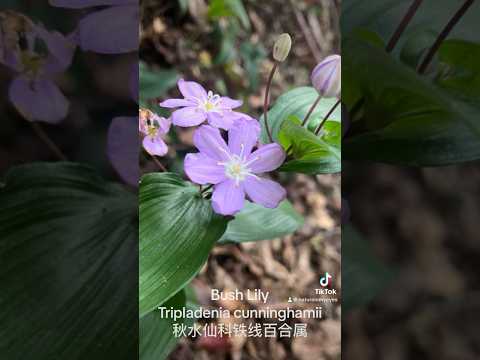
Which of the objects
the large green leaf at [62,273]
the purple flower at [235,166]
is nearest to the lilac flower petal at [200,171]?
the purple flower at [235,166]

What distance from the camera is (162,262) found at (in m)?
0.66

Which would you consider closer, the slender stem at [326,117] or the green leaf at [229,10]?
the slender stem at [326,117]

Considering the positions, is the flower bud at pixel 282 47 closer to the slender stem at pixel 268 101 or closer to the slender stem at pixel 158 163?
the slender stem at pixel 268 101

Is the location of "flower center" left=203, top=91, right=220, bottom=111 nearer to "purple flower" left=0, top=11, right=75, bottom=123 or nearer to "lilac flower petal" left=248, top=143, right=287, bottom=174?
"lilac flower petal" left=248, top=143, right=287, bottom=174

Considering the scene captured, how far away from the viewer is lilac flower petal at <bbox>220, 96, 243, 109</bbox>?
70cm

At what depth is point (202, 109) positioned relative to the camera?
2.27ft

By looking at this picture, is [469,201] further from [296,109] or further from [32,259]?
[32,259]

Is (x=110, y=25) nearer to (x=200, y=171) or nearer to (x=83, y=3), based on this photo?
(x=83, y=3)

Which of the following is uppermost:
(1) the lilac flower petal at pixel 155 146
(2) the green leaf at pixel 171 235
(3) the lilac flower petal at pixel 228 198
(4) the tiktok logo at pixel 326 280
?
(1) the lilac flower petal at pixel 155 146

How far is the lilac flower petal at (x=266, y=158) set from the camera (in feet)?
2.16

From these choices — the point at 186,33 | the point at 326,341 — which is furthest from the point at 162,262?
the point at 186,33

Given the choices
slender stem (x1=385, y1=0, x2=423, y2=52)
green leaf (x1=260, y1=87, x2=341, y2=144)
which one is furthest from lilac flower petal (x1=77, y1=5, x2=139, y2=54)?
slender stem (x1=385, y1=0, x2=423, y2=52)

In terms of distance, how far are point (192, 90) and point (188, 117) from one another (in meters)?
0.04

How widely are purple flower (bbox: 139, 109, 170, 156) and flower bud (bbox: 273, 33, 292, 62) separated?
6.8 inches
